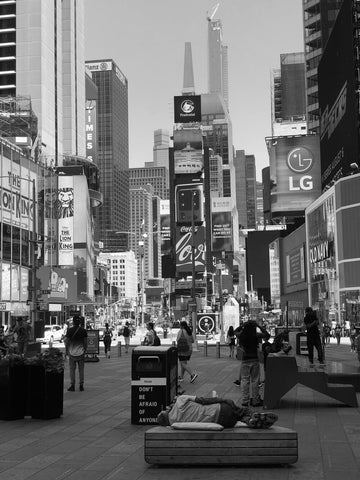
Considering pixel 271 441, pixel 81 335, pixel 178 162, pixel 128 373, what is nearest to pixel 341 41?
pixel 178 162

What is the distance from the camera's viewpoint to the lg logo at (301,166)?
91.6m

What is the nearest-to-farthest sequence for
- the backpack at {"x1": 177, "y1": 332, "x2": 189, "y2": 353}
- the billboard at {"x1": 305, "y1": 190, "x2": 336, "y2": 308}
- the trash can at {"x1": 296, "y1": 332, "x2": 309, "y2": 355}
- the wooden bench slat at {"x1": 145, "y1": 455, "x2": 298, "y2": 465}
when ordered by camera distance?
the wooden bench slat at {"x1": 145, "y1": 455, "x2": 298, "y2": 465}, the backpack at {"x1": 177, "y1": 332, "x2": 189, "y2": 353}, the trash can at {"x1": 296, "y1": 332, "x2": 309, "y2": 355}, the billboard at {"x1": 305, "y1": 190, "x2": 336, "y2": 308}

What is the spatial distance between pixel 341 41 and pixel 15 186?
128ft

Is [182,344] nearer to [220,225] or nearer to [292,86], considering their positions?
[220,225]

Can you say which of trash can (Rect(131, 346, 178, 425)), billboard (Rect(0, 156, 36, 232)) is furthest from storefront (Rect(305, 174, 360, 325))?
trash can (Rect(131, 346, 178, 425))

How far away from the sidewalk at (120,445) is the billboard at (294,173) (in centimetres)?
7704

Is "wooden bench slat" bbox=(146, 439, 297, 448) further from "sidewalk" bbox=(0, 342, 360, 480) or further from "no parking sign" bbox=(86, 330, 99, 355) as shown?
"no parking sign" bbox=(86, 330, 99, 355)

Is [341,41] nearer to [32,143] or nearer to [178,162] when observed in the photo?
[32,143]

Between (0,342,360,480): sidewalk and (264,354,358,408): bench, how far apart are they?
0.29 metres

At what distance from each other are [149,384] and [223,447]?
11.3ft

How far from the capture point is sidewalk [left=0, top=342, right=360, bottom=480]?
7.42m

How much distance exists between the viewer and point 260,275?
174750mm

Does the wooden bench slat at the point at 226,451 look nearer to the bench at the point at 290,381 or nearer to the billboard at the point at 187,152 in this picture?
the bench at the point at 290,381

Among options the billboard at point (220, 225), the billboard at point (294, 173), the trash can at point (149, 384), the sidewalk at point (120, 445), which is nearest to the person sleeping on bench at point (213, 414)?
the sidewalk at point (120, 445)
